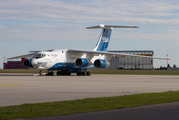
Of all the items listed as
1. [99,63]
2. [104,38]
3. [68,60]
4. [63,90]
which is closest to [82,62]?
[68,60]

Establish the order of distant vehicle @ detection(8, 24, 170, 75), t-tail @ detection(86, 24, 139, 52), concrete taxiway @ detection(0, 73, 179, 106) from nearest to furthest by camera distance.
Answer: concrete taxiway @ detection(0, 73, 179, 106), distant vehicle @ detection(8, 24, 170, 75), t-tail @ detection(86, 24, 139, 52)

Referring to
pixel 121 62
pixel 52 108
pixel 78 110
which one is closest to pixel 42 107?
pixel 52 108

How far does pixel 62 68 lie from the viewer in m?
45.1

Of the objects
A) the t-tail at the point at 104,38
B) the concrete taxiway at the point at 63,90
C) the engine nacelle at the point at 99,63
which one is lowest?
the concrete taxiway at the point at 63,90

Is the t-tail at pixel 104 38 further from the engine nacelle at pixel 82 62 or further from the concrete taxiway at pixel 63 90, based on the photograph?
the concrete taxiway at pixel 63 90

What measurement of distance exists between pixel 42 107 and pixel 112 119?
Answer: 3091 mm

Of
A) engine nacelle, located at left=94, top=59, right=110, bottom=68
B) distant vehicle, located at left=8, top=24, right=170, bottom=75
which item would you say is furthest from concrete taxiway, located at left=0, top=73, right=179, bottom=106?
engine nacelle, located at left=94, top=59, right=110, bottom=68

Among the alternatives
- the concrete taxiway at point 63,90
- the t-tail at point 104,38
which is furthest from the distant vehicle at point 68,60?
the concrete taxiway at point 63,90

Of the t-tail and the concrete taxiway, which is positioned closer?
the concrete taxiway

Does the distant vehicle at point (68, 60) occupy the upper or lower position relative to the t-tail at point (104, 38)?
lower

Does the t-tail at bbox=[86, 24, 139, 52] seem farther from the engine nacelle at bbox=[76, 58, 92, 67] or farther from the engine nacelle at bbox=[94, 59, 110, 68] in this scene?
the engine nacelle at bbox=[76, 58, 92, 67]

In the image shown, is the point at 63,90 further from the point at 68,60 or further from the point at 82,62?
the point at 68,60

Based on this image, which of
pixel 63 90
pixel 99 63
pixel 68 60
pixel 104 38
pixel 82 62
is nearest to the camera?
pixel 63 90

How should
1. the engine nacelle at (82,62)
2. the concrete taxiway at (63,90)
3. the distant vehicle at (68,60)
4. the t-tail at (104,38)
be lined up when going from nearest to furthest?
the concrete taxiway at (63,90) < the distant vehicle at (68,60) < the engine nacelle at (82,62) < the t-tail at (104,38)
